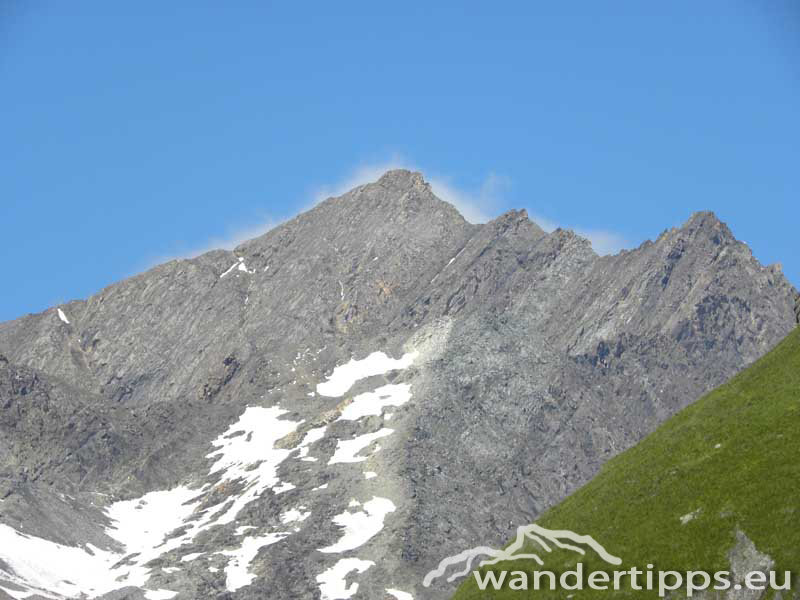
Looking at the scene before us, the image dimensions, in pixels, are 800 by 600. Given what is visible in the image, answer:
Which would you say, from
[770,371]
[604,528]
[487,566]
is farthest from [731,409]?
[487,566]

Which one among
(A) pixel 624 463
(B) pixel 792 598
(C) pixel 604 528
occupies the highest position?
(A) pixel 624 463

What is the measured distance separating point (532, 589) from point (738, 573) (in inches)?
407

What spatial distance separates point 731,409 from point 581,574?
482 inches

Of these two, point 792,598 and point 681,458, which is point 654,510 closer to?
point 681,458

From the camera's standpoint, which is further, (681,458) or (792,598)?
(681,458)

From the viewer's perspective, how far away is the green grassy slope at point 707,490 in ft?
216

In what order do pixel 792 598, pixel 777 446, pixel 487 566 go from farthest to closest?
1. pixel 487 566
2. pixel 777 446
3. pixel 792 598

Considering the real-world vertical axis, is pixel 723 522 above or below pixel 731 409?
below

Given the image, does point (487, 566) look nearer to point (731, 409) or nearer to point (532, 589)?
point (532, 589)

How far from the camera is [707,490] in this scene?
68812 millimetres

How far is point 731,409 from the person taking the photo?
248 feet

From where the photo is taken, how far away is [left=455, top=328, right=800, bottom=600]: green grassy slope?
216 ft

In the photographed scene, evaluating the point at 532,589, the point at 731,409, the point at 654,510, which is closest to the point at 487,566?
the point at 532,589

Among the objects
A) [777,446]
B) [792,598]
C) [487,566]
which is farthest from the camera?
[487,566]
